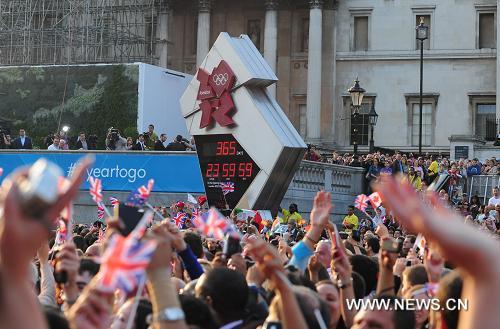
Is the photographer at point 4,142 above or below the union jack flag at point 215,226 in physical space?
above

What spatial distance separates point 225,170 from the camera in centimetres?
2200

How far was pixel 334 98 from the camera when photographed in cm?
6262

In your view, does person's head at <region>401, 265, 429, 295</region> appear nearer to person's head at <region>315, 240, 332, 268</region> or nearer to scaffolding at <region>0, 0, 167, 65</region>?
person's head at <region>315, 240, 332, 268</region>

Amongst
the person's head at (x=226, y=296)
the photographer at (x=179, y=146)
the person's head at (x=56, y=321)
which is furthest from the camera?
the photographer at (x=179, y=146)

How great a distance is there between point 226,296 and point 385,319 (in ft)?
3.01

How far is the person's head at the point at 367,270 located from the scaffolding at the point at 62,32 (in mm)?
50863

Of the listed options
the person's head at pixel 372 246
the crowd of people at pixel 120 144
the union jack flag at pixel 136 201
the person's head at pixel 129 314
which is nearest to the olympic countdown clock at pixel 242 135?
the person's head at pixel 372 246

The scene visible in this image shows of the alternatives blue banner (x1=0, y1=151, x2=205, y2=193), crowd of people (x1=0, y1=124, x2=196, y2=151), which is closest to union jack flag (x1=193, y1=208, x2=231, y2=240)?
blue banner (x1=0, y1=151, x2=205, y2=193)

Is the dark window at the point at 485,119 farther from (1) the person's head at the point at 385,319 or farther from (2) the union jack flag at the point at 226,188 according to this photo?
(1) the person's head at the point at 385,319

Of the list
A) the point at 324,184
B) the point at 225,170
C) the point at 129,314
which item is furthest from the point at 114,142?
the point at 129,314

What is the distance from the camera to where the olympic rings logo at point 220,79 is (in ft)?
72.4

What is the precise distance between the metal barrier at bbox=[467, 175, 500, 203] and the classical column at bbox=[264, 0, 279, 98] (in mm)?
25886

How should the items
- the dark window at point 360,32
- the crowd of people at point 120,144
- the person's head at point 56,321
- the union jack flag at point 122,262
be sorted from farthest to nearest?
Result: the dark window at point 360,32, the crowd of people at point 120,144, the person's head at point 56,321, the union jack flag at point 122,262

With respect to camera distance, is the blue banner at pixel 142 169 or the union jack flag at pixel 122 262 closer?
the union jack flag at pixel 122 262
